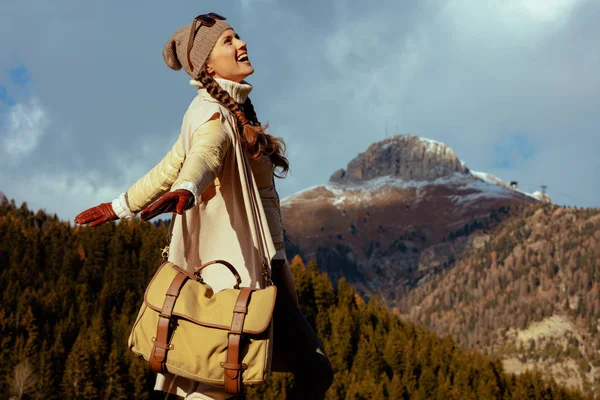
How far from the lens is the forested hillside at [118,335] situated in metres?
87.1

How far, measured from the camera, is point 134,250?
4889 inches

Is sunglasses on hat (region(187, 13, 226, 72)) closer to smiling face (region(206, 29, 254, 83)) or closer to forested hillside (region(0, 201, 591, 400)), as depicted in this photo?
smiling face (region(206, 29, 254, 83))

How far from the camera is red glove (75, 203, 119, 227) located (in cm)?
429

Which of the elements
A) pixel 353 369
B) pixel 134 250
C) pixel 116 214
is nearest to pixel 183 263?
pixel 116 214

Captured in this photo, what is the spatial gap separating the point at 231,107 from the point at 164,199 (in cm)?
122

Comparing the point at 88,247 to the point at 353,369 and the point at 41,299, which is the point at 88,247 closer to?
the point at 41,299

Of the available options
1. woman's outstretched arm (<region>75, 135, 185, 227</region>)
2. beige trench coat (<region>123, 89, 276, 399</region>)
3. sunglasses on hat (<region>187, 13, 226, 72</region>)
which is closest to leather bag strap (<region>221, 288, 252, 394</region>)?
beige trench coat (<region>123, 89, 276, 399</region>)

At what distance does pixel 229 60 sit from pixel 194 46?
0.26 meters

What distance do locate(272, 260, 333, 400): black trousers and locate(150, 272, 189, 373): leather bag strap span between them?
0.77m

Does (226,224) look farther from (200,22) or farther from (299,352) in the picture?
(200,22)

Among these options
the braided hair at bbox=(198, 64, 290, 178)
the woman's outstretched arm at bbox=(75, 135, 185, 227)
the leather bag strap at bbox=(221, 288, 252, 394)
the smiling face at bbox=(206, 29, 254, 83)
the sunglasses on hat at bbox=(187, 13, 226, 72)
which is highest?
the sunglasses on hat at bbox=(187, 13, 226, 72)

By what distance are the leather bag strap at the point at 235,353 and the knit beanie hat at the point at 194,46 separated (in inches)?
66.6

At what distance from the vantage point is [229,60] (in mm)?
4727

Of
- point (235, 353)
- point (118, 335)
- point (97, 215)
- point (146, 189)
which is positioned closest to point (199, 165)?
point (146, 189)
